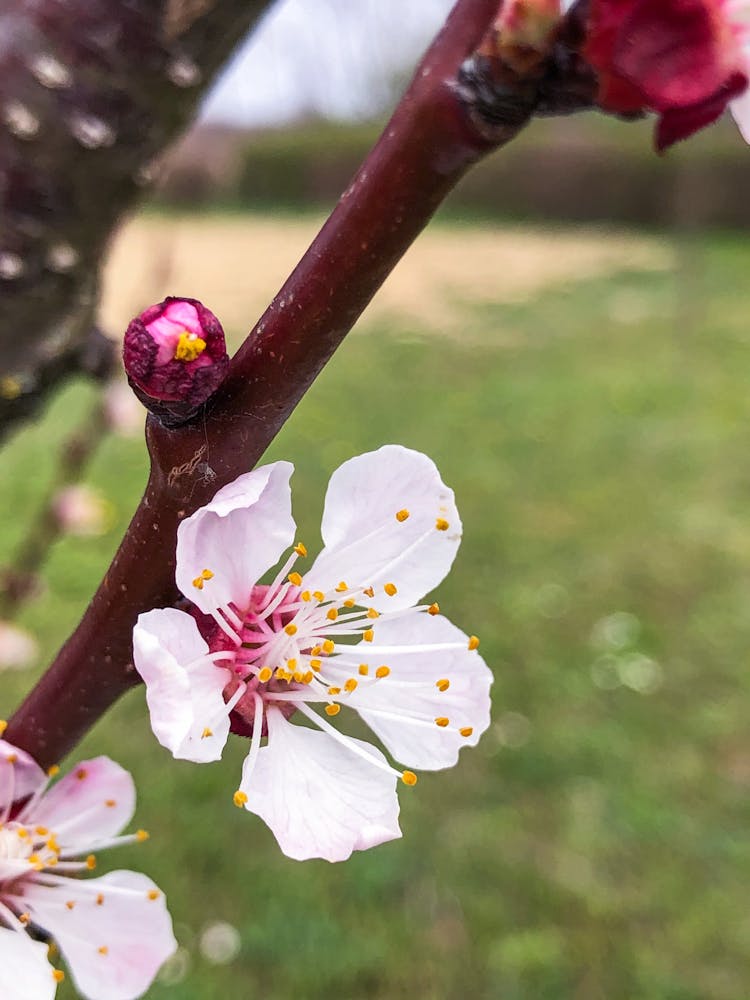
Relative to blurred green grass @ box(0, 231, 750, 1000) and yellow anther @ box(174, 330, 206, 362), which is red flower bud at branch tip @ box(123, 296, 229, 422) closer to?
yellow anther @ box(174, 330, 206, 362)

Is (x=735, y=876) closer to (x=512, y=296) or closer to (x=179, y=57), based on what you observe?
(x=179, y=57)

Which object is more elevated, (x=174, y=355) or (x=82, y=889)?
(x=174, y=355)

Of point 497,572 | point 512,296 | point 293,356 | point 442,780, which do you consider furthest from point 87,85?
point 512,296

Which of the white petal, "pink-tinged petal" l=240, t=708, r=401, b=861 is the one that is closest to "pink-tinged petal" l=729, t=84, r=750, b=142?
the white petal

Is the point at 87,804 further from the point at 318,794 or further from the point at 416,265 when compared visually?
the point at 416,265

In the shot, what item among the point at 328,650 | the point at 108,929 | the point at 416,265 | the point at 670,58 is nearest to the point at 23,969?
the point at 108,929

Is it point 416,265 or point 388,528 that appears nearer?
point 388,528

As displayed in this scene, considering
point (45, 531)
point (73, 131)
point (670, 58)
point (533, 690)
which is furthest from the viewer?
point (533, 690)
